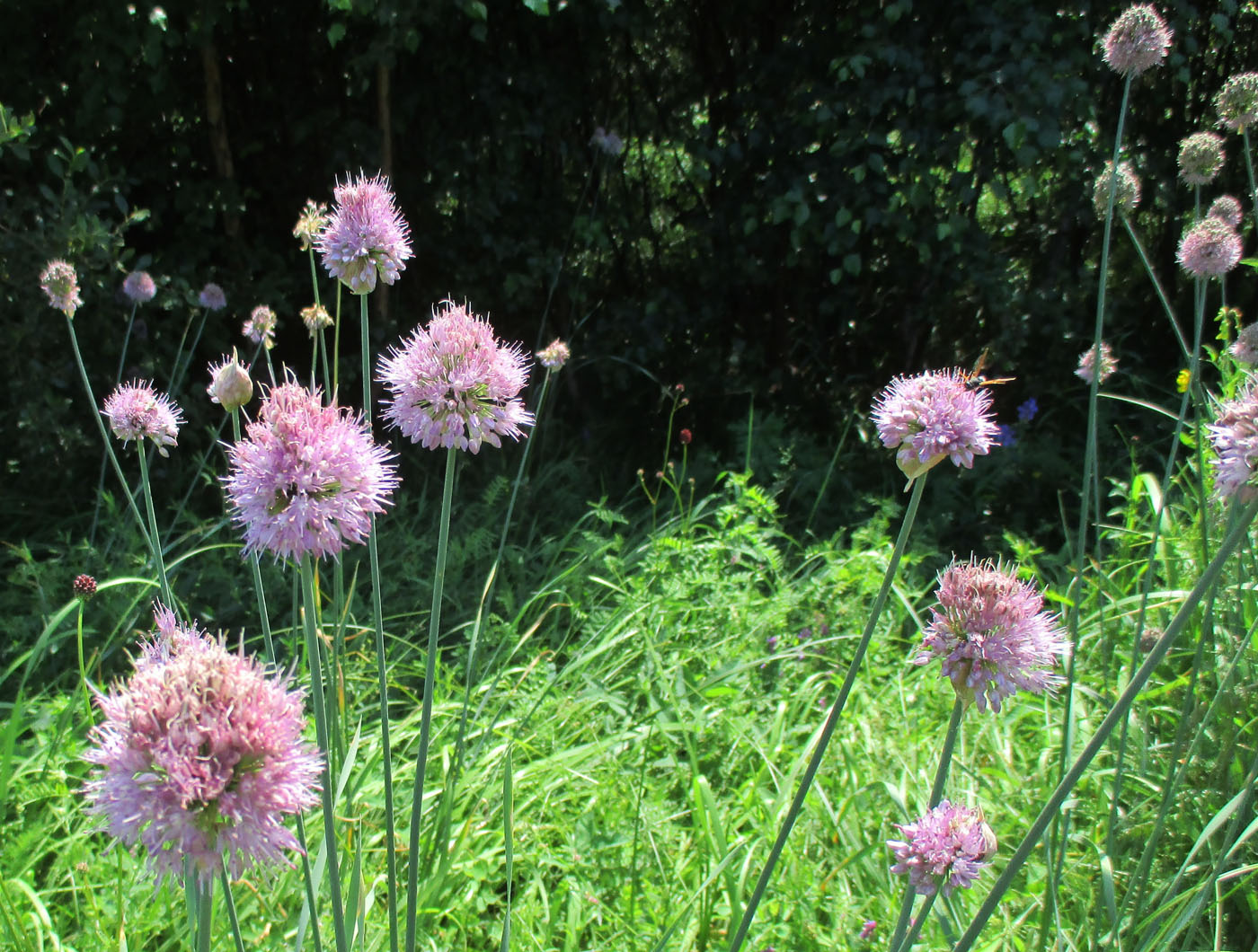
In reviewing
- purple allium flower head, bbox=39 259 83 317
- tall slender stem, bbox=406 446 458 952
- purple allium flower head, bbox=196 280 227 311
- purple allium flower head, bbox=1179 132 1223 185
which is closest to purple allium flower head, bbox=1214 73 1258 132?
purple allium flower head, bbox=1179 132 1223 185

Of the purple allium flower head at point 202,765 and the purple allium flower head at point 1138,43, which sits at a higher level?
the purple allium flower head at point 1138,43

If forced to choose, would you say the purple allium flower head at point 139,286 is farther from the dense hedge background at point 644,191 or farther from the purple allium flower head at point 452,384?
the purple allium flower head at point 452,384

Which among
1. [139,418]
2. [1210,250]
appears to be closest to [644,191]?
[1210,250]

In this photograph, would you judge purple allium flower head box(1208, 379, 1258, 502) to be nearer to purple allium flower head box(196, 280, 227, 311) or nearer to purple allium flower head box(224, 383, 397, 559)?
purple allium flower head box(224, 383, 397, 559)

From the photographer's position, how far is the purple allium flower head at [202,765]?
2.17 ft

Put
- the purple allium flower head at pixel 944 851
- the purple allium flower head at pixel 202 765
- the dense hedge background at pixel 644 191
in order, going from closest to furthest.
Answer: the purple allium flower head at pixel 202 765 < the purple allium flower head at pixel 944 851 < the dense hedge background at pixel 644 191

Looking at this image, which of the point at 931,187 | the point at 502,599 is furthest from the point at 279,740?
the point at 931,187

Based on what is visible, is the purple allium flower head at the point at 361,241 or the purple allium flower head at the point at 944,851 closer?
the purple allium flower head at the point at 944,851

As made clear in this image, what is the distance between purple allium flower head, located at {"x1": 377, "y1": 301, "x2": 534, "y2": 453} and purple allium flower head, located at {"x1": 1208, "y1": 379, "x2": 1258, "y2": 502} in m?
0.75

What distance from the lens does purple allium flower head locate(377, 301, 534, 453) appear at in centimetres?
107

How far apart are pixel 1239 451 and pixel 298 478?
911mm

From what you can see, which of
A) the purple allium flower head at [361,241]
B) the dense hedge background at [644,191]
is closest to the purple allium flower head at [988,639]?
the purple allium flower head at [361,241]

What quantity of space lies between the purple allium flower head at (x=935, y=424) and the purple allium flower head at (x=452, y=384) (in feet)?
1.47

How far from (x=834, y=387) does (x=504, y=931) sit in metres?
3.84
